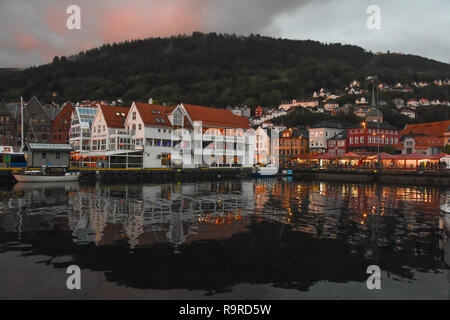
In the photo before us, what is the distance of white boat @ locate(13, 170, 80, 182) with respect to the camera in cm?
5500

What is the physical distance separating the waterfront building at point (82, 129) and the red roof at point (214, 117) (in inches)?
933

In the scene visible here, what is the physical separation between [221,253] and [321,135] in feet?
341

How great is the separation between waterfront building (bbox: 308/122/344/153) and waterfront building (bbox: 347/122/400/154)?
829 cm

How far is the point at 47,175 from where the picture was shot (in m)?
56.7

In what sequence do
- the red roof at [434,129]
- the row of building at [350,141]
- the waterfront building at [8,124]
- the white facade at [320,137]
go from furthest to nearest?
the red roof at [434,129] < the white facade at [320,137] < the waterfront building at [8,124] < the row of building at [350,141]

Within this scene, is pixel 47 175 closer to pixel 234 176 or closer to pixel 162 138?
pixel 162 138

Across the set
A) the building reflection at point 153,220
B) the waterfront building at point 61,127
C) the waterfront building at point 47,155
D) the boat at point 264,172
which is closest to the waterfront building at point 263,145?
the boat at point 264,172

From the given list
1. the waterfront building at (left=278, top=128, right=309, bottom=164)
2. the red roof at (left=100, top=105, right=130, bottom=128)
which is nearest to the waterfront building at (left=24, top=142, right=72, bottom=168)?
the red roof at (left=100, top=105, right=130, bottom=128)

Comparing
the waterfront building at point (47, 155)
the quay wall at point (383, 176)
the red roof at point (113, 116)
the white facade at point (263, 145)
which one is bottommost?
the quay wall at point (383, 176)

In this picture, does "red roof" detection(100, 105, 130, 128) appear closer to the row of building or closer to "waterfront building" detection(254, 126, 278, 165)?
the row of building

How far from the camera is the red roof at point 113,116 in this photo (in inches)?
3002

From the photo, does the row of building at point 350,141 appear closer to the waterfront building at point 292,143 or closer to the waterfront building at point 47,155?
the waterfront building at point 292,143

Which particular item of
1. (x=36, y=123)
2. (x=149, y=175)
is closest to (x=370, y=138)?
(x=149, y=175)
